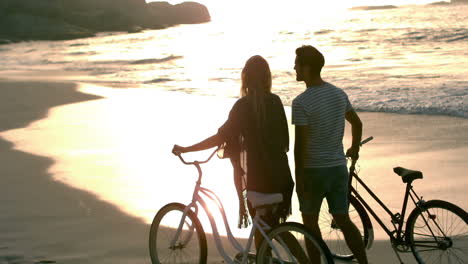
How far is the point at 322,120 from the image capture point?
4230 mm

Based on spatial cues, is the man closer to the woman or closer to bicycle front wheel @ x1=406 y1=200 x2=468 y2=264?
the woman

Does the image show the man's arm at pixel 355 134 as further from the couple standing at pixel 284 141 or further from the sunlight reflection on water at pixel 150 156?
the sunlight reflection on water at pixel 150 156

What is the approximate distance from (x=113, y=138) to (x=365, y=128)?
4.73 meters

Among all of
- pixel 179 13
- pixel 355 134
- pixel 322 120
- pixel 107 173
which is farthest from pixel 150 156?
pixel 179 13

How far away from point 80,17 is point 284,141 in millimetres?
126948

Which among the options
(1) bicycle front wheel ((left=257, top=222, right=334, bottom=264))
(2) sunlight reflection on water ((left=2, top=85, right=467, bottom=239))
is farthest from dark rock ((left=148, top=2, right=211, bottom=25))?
(1) bicycle front wheel ((left=257, top=222, right=334, bottom=264))

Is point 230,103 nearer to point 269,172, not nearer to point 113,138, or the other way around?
point 113,138

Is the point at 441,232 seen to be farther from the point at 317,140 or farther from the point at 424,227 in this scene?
the point at 317,140

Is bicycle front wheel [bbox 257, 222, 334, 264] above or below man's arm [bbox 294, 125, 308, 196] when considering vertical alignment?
below

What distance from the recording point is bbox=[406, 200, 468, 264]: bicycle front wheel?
14.7ft

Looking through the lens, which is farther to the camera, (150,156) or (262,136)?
(150,156)

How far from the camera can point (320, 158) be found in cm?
426

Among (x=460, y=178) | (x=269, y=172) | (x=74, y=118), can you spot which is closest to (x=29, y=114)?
(x=74, y=118)

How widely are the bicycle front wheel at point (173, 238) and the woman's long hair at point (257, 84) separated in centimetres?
83
